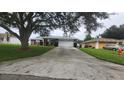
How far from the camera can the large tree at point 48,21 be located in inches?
586

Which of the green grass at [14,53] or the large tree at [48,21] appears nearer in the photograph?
the green grass at [14,53]

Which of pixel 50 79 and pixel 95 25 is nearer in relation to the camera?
pixel 50 79

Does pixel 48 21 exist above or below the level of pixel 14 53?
above

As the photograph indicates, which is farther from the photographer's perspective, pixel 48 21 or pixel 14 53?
pixel 48 21

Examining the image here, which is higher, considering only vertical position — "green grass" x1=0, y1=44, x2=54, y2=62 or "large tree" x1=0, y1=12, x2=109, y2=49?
"large tree" x1=0, y1=12, x2=109, y2=49

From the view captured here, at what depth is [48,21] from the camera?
1717 centimetres

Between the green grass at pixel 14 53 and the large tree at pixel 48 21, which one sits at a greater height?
the large tree at pixel 48 21

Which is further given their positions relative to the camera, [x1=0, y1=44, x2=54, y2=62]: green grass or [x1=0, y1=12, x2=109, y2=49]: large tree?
[x1=0, y1=12, x2=109, y2=49]: large tree

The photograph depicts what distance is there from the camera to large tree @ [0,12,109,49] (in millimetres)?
14885
